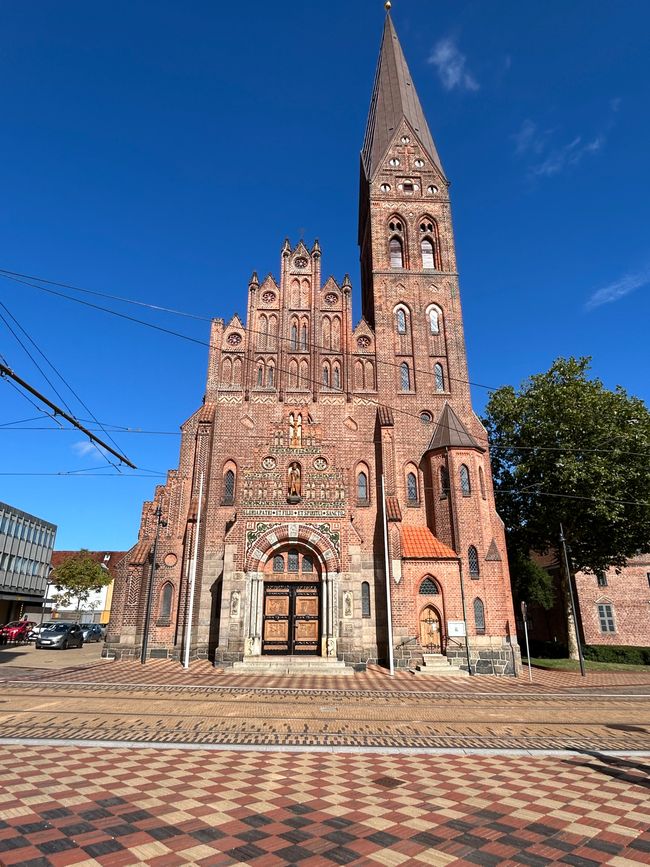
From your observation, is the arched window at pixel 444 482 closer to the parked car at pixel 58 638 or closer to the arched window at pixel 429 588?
the arched window at pixel 429 588

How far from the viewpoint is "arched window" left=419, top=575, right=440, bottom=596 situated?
2464 cm

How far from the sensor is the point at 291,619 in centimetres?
2350

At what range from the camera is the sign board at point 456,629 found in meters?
23.8

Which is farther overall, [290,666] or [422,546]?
[422,546]

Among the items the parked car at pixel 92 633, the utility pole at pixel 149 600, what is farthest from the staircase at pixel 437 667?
the parked car at pixel 92 633

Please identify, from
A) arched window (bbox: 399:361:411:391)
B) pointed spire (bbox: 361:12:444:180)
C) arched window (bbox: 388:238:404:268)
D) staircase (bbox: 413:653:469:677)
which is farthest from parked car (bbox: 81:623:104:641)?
pointed spire (bbox: 361:12:444:180)

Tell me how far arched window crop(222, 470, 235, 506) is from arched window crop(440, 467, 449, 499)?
426 inches

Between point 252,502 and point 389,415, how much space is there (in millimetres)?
8997

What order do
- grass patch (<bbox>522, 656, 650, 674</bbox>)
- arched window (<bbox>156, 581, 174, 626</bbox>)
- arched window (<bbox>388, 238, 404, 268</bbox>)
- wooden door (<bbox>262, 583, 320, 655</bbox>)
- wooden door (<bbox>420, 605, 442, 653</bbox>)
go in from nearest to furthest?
wooden door (<bbox>262, 583, 320, 655</bbox>) < wooden door (<bbox>420, 605, 442, 653</bbox>) < arched window (<bbox>156, 581, 174, 626</bbox>) < grass patch (<bbox>522, 656, 650, 674</bbox>) < arched window (<bbox>388, 238, 404, 268</bbox>)

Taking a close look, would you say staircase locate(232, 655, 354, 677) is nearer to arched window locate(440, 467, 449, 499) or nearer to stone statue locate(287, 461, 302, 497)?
stone statue locate(287, 461, 302, 497)

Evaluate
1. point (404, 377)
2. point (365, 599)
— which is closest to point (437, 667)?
point (365, 599)

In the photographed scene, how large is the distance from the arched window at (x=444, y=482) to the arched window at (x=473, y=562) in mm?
2895

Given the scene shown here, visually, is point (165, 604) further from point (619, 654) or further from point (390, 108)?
point (390, 108)

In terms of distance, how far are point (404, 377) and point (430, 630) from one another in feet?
45.5
